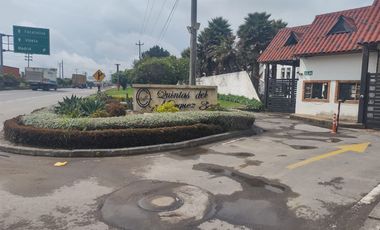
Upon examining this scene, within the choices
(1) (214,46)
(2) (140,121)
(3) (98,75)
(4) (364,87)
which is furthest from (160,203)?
(1) (214,46)

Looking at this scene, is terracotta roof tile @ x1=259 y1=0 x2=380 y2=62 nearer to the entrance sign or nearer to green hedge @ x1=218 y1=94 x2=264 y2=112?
green hedge @ x1=218 y1=94 x2=264 y2=112

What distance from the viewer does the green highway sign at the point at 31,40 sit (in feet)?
137

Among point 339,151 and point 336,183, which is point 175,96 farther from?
point 336,183

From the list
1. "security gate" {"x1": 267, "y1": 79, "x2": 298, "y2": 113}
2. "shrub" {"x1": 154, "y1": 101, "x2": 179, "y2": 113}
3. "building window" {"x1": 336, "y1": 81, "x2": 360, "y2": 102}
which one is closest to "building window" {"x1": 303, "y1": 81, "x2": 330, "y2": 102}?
"building window" {"x1": 336, "y1": 81, "x2": 360, "y2": 102}

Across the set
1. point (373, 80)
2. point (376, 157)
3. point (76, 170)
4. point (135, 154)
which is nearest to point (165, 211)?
point (76, 170)

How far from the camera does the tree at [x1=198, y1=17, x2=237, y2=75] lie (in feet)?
→ 129

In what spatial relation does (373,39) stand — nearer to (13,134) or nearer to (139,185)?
(139,185)

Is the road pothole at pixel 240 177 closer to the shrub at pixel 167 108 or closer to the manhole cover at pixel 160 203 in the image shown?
the manhole cover at pixel 160 203

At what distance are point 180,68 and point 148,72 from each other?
4.42 metres

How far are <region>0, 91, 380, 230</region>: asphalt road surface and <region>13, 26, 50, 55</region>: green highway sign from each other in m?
37.8

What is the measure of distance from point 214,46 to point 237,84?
47.2 ft

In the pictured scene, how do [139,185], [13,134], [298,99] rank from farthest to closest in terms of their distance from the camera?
[298,99]
[13,134]
[139,185]

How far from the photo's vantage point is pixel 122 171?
7.77 meters

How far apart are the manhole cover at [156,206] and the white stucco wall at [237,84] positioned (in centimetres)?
2108
